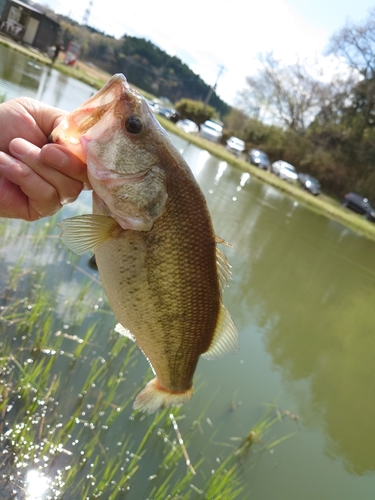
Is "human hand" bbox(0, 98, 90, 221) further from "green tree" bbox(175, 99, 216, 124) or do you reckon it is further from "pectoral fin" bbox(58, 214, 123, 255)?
"green tree" bbox(175, 99, 216, 124)

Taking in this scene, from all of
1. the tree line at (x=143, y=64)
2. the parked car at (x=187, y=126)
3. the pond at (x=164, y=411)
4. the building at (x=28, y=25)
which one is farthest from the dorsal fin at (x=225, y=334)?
the tree line at (x=143, y=64)

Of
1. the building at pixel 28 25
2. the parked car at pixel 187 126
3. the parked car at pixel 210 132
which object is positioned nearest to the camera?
the building at pixel 28 25

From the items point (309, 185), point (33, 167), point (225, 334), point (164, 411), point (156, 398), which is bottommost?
point (164, 411)

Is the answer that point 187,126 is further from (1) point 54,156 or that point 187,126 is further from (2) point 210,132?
(1) point 54,156

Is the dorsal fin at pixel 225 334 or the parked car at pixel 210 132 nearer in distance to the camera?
the dorsal fin at pixel 225 334

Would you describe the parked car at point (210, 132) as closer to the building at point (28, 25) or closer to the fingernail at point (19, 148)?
the building at point (28, 25)

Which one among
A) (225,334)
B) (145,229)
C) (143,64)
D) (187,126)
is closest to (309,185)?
(187,126)
